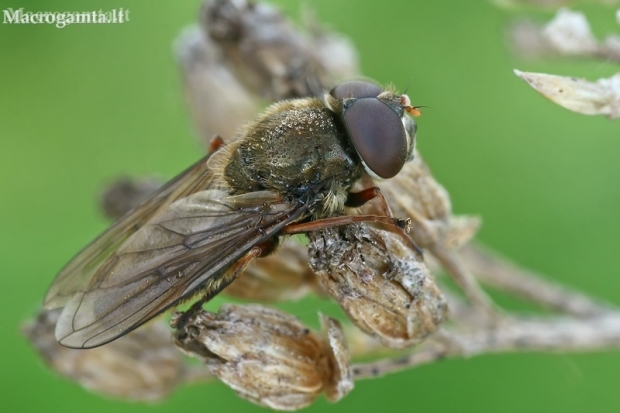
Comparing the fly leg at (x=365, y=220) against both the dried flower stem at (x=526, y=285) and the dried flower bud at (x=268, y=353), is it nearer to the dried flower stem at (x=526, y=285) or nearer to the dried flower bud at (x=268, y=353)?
the dried flower bud at (x=268, y=353)

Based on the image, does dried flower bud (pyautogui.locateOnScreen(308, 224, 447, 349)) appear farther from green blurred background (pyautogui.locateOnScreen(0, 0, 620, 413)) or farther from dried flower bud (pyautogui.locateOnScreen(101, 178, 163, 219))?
green blurred background (pyautogui.locateOnScreen(0, 0, 620, 413))

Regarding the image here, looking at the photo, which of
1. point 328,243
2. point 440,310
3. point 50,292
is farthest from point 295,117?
point 50,292

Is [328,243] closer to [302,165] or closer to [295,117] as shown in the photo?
[302,165]

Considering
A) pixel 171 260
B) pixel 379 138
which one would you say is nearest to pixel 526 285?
pixel 379 138

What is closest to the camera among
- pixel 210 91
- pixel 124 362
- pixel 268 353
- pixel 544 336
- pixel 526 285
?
pixel 268 353

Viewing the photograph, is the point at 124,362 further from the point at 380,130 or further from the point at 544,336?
the point at 544,336
